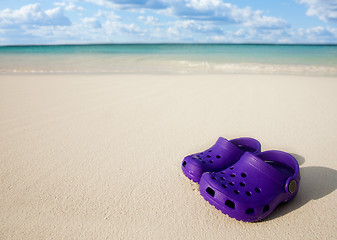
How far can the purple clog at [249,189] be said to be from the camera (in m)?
1.23

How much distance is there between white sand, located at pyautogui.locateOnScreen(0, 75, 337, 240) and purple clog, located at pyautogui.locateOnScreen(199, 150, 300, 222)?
0.30 feet

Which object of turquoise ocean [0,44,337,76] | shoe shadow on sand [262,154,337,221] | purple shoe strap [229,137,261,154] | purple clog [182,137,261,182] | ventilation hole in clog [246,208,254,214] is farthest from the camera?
turquoise ocean [0,44,337,76]

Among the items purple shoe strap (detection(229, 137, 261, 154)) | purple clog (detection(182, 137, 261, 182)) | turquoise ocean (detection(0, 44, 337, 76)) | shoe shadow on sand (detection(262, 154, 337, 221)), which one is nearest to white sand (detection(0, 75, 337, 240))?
shoe shadow on sand (detection(262, 154, 337, 221))

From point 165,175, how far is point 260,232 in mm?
729

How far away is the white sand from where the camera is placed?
128cm

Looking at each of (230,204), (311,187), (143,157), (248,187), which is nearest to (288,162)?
(311,187)

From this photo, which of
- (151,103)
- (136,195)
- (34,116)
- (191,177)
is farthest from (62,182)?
(151,103)

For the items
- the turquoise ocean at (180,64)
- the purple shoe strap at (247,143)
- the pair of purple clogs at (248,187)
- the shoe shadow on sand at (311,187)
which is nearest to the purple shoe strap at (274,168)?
the pair of purple clogs at (248,187)

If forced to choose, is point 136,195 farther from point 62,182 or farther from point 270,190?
point 270,190

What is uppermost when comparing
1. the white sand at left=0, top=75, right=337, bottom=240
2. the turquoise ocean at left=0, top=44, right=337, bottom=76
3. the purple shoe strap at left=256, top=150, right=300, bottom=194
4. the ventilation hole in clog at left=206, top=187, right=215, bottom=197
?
the purple shoe strap at left=256, top=150, right=300, bottom=194

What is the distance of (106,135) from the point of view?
7.97 feet

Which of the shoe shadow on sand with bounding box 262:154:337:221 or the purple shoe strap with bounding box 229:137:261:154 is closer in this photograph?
the shoe shadow on sand with bounding box 262:154:337:221

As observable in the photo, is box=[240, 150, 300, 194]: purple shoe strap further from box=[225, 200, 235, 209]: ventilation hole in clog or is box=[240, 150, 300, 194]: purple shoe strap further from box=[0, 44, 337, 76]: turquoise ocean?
box=[0, 44, 337, 76]: turquoise ocean

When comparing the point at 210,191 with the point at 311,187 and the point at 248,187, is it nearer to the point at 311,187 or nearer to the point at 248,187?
the point at 248,187
